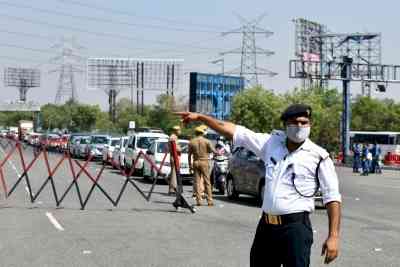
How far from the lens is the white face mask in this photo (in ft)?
19.0

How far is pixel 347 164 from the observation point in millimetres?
54875

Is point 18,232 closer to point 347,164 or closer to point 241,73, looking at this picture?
point 347,164

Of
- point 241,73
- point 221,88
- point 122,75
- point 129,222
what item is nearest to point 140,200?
point 129,222

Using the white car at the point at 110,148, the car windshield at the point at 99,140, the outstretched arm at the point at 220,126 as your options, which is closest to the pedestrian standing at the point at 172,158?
the outstretched arm at the point at 220,126

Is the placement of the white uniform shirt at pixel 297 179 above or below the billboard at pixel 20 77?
below

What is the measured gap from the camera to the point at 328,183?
5.86m

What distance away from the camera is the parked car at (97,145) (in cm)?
4600

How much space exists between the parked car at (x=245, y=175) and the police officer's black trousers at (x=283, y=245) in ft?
43.6

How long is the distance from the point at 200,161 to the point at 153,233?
5654 mm

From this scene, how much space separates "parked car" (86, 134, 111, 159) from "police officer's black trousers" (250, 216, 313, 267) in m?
39.6

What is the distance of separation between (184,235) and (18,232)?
8.95 ft

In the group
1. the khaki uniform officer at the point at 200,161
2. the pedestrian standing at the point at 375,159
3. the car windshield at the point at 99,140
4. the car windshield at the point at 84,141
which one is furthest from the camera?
the car windshield at the point at 84,141

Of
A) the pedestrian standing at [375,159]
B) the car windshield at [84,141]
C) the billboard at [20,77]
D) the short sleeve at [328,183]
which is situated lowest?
the pedestrian standing at [375,159]

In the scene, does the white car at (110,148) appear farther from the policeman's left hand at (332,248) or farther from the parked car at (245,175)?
the policeman's left hand at (332,248)
